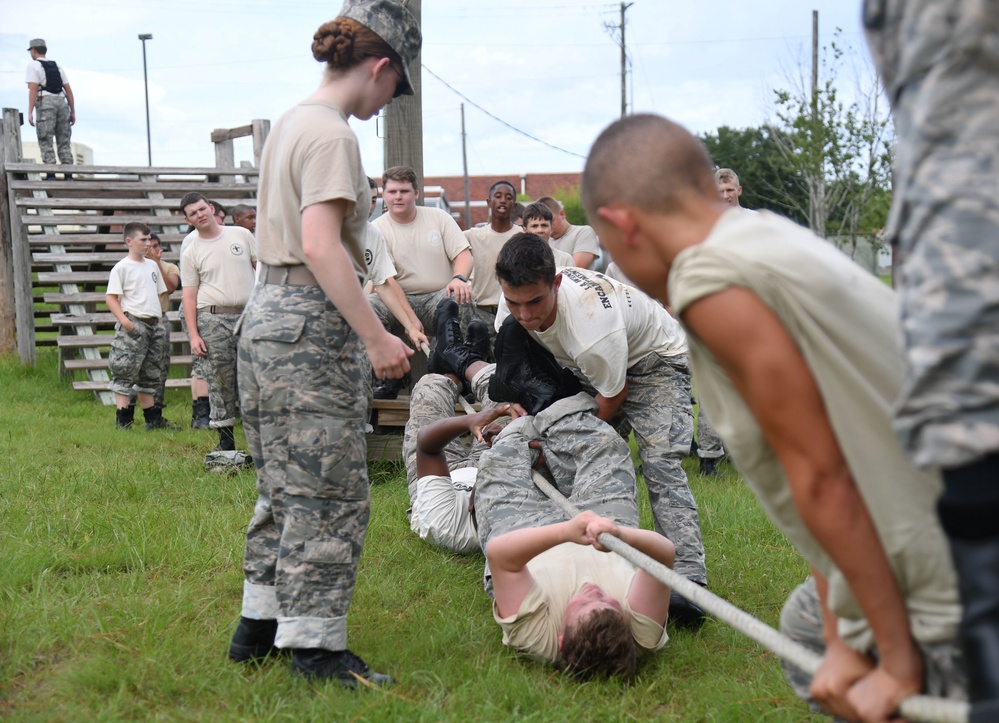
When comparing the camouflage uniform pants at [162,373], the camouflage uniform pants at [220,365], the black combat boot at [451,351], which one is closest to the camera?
the black combat boot at [451,351]

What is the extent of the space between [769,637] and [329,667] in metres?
1.72

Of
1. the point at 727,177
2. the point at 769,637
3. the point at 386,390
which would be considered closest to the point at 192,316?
the point at 386,390

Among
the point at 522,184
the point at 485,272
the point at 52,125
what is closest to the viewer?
the point at 485,272

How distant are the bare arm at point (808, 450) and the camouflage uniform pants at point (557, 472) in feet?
7.51

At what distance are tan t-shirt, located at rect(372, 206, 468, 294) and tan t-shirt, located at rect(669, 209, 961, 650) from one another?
5.87 meters

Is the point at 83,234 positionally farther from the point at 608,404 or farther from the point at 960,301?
the point at 960,301

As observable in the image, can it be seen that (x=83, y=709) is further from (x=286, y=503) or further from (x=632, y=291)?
(x=632, y=291)

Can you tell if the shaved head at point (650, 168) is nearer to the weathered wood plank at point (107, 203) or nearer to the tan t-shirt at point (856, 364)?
the tan t-shirt at point (856, 364)

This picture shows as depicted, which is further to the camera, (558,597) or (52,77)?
(52,77)

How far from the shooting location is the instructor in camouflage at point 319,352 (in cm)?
319

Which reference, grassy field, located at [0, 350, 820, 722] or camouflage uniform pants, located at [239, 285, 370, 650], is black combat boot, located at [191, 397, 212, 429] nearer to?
grassy field, located at [0, 350, 820, 722]

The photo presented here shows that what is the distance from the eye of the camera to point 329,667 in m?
3.34

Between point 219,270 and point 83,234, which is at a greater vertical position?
point 83,234

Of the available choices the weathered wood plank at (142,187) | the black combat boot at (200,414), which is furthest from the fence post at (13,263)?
the black combat boot at (200,414)
